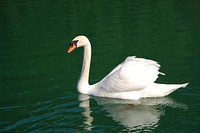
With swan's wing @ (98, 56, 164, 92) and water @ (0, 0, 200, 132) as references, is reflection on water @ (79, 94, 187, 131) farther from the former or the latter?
swan's wing @ (98, 56, 164, 92)

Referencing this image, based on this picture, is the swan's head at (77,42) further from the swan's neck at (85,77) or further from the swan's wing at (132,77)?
the swan's wing at (132,77)

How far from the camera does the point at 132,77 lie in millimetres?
10344

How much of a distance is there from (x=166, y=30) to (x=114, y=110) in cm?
1053

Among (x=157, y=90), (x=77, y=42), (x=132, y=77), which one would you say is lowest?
(x=157, y=90)

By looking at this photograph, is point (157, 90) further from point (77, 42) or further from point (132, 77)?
point (77, 42)

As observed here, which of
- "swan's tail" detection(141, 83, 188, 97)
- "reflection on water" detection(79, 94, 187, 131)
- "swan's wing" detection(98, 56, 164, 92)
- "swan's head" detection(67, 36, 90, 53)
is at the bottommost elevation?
"reflection on water" detection(79, 94, 187, 131)

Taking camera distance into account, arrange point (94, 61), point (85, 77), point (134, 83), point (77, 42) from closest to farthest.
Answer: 1. point (134, 83)
2. point (77, 42)
3. point (85, 77)
4. point (94, 61)

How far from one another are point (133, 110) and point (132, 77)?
0.92m

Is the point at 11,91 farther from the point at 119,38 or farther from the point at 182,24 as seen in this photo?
the point at 182,24

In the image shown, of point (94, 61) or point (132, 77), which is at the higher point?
point (94, 61)

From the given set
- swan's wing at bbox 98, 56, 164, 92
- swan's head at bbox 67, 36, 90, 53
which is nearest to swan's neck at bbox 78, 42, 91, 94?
swan's head at bbox 67, 36, 90, 53

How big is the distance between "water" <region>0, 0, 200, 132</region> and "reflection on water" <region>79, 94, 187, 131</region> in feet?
0.08

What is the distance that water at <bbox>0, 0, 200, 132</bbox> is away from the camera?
916cm

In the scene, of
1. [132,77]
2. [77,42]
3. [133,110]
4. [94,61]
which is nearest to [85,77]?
[77,42]
